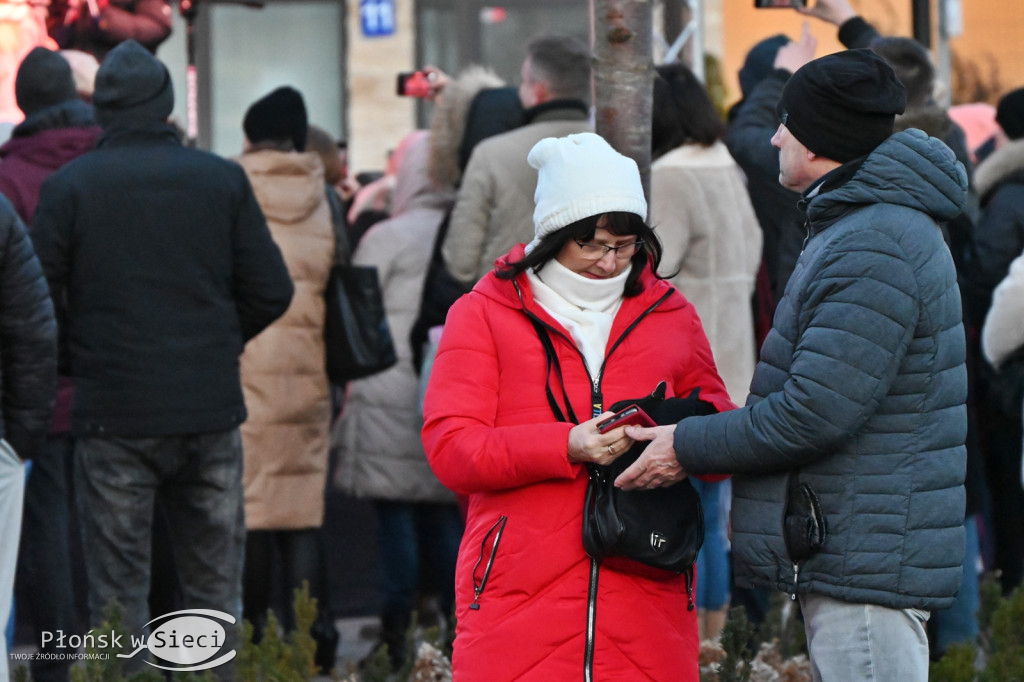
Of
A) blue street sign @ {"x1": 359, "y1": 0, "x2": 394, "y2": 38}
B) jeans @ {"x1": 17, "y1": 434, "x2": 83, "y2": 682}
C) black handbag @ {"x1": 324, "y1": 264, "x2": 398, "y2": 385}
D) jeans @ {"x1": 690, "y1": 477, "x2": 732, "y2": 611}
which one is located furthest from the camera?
blue street sign @ {"x1": 359, "y1": 0, "x2": 394, "y2": 38}

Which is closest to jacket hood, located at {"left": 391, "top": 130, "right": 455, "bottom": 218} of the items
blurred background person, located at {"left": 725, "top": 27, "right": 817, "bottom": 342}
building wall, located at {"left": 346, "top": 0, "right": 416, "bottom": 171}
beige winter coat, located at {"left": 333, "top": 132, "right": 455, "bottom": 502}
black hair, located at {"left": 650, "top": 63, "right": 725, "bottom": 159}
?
beige winter coat, located at {"left": 333, "top": 132, "right": 455, "bottom": 502}

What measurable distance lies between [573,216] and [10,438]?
6.35 feet

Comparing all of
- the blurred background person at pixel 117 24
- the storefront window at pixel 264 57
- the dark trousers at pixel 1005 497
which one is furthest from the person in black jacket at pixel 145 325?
the storefront window at pixel 264 57

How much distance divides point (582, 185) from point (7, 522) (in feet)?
6.39

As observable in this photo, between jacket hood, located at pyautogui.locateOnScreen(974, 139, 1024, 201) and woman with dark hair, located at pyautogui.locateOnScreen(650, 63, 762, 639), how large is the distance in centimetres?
125

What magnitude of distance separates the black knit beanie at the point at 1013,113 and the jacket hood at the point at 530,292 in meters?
3.30

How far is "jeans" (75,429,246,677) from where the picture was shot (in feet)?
14.5

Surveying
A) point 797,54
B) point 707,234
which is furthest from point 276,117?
point 797,54

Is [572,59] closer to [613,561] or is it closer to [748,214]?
[748,214]

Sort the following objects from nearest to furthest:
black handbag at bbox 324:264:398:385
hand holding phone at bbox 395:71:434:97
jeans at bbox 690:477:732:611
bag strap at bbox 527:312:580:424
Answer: bag strap at bbox 527:312:580:424 → jeans at bbox 690:477:732:611 → black handbag at bbox 324:264:398:385 → hand holding phone at bbox 395:71:434:97

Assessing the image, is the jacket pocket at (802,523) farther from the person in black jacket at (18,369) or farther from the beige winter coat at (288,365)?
the beige winter coat at (288,365)

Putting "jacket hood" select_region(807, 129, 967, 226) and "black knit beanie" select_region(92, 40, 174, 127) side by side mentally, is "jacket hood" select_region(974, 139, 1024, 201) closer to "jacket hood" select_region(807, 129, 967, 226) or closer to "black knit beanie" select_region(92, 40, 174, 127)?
"jacket hood" select_region(807, 129, 967, 226)

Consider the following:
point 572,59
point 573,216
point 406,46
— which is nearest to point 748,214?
point 572,59

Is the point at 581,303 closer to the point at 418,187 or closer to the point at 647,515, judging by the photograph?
the point at 647,515
